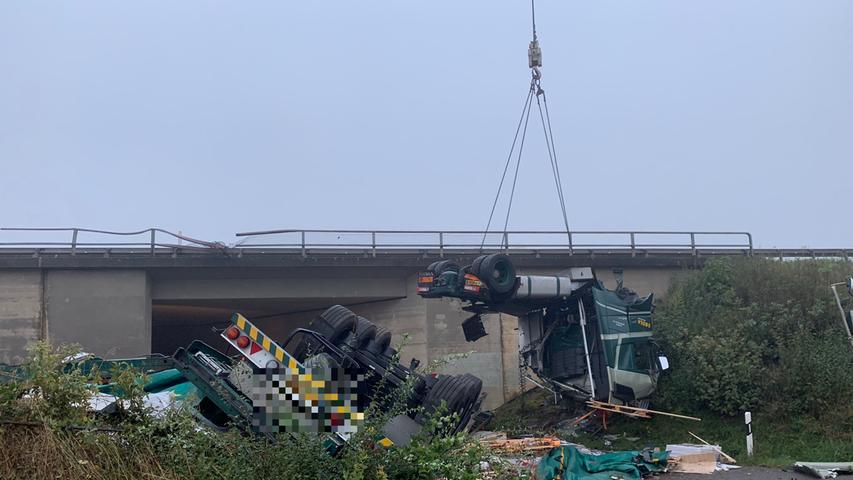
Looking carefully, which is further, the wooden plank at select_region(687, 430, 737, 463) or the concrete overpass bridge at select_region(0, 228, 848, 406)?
the concrete overpass bridge at select_region(0, 228, 848, 406)

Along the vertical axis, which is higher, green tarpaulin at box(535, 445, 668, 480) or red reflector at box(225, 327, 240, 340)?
red reflector at box(225, 327, 240, 340)

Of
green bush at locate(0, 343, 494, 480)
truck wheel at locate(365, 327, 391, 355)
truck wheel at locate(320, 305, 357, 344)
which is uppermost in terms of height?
truck wheel at locate(320, 305, 357, 344)

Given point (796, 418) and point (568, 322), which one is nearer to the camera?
point (796, 418)

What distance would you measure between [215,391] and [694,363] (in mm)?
11764

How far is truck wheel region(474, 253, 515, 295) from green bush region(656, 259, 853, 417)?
5.23 metres

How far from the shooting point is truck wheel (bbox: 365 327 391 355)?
11.2 m

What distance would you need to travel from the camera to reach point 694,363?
1762 cm

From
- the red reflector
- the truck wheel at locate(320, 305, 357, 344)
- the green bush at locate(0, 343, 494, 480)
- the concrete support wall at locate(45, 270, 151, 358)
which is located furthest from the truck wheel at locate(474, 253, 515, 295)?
the concrete support wall at locate(45, 270, 151, 358)

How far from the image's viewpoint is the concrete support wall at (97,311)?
2797cm

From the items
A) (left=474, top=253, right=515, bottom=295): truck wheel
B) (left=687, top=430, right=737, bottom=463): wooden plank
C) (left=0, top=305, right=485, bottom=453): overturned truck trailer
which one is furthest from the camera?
(left=474, top=253, right=515, bottom=295): truck wheel

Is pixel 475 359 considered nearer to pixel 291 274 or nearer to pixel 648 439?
pixel 291 274

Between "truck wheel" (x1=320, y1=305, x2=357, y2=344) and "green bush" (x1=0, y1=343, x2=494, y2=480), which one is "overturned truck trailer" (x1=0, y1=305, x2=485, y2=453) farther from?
"green bush" (x1=0, y1=343, x2=494, y2=480)

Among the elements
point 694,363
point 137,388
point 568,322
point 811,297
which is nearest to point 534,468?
point 137,388

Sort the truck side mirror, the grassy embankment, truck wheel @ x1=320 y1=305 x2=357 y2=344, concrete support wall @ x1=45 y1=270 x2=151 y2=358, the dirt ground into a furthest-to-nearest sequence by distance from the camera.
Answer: concrete support wall @ x1=45 y1=270 x2=151 y2=358
the truck side mirror
the grassy embankment
truck wheel @ x1=320 y1=305 x2=357 y2=344
the dirt ground
